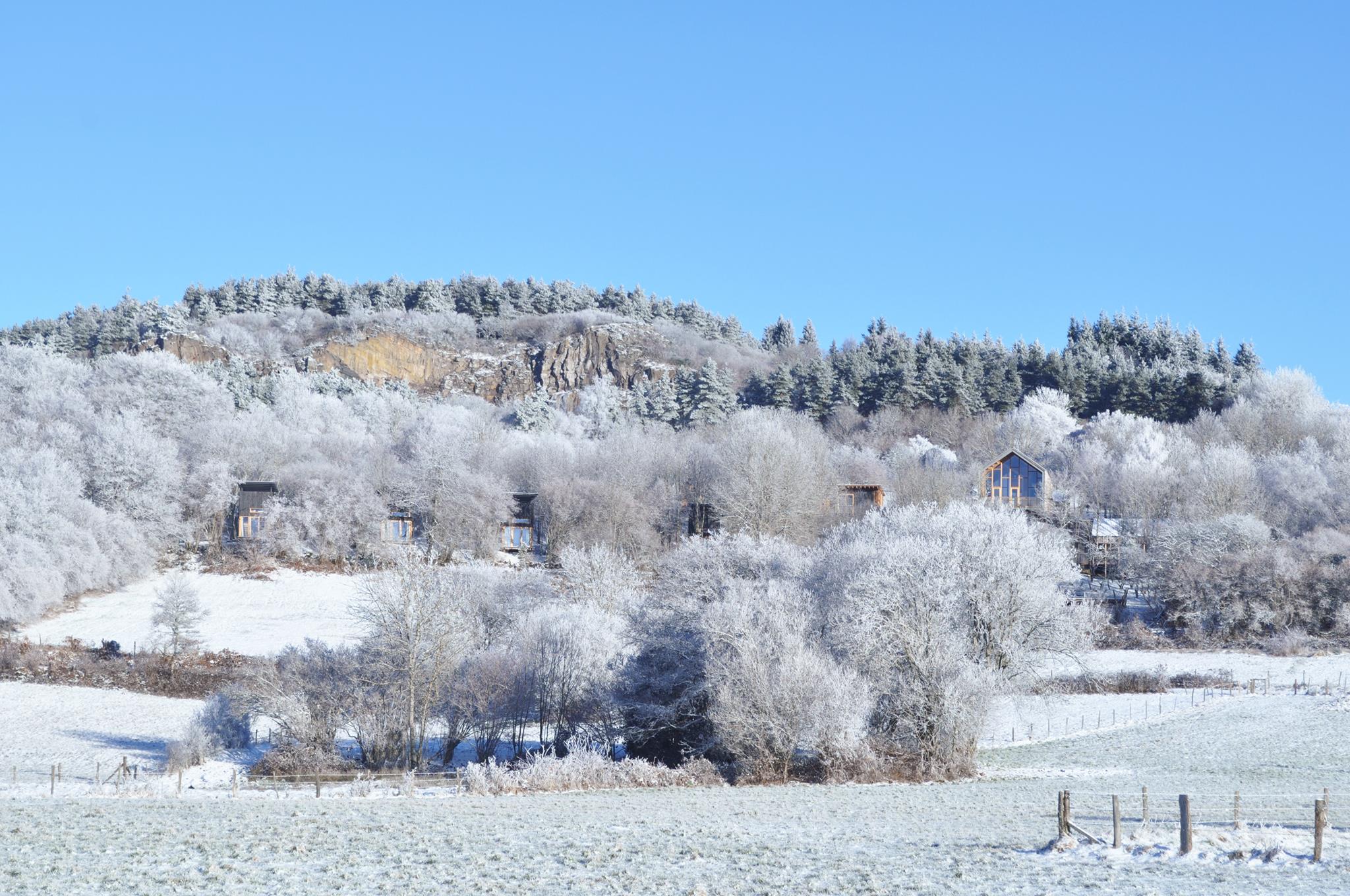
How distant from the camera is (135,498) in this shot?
66562mm

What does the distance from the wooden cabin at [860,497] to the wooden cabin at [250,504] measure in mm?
38224

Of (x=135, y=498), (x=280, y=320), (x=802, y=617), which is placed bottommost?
(x=802, y=617)

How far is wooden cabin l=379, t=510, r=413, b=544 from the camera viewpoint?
74438mm

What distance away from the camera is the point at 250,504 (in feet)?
243

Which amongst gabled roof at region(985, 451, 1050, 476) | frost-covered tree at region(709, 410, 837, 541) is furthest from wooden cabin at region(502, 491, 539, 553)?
gabled roof at region(985, 451, 1050, 476)

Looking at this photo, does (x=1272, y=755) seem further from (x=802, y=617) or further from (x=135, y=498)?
(x=135, y=498)

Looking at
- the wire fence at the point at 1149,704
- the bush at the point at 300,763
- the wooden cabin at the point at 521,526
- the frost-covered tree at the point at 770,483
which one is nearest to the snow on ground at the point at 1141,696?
the wire fence at the point at 1149,704

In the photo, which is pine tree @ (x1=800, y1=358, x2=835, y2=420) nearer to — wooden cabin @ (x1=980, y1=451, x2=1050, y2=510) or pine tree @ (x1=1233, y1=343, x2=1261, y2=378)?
wooden cabin @ (x1=980, y1=451, x2=1050, y2=510)

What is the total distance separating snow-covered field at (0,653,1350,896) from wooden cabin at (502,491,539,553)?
160 feet

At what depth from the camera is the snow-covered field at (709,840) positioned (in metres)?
15.1

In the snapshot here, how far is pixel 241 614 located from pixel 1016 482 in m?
50.8

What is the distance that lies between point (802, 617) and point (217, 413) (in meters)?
63.5

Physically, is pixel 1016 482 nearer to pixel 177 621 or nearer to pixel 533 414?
pixel 533 414

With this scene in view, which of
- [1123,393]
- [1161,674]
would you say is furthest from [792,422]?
[1161,674]
